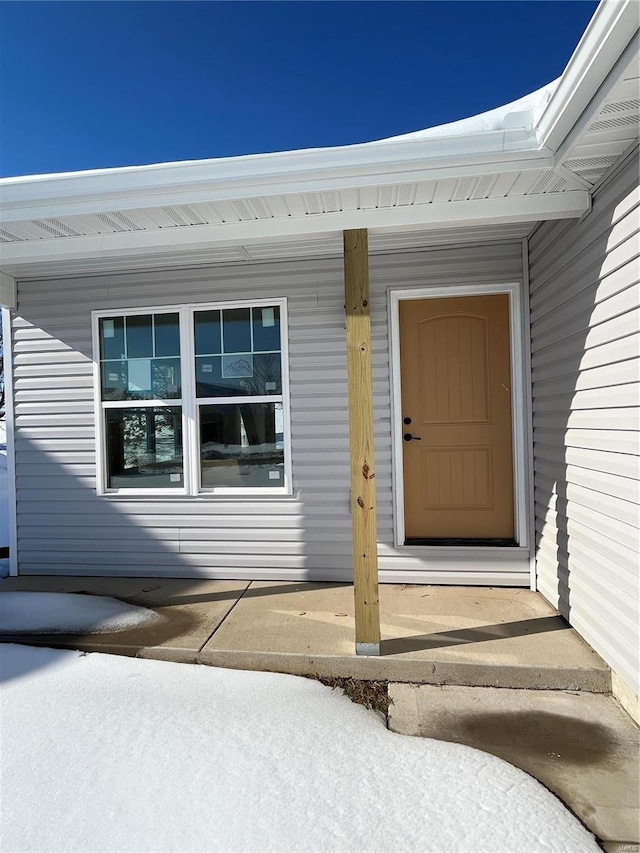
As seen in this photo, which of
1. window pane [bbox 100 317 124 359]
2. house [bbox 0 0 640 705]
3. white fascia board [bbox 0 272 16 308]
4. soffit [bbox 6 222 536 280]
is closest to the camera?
house [bbox 0 0 640 705]

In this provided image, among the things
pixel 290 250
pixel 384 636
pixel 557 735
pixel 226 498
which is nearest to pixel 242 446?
pixel 226 498

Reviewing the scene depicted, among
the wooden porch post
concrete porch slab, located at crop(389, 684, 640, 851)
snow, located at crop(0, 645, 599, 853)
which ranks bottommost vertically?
concrete porch slab, located at crop(389, 684, 640, 851)

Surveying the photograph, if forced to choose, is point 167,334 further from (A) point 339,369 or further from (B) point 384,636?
(B) point 384,636

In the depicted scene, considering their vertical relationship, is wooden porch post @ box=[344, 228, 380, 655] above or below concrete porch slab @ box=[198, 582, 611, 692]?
above

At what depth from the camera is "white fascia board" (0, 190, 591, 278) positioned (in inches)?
105

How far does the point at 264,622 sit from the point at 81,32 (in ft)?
16.2

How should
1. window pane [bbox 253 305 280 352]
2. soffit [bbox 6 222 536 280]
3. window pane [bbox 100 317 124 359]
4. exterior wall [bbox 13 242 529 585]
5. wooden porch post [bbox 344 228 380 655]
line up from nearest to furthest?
wooden porch post [bbox 344 228 380 655] → soffit [bbox 6 222 536 280] → exterior wall [bbox 13 242 529 585] → window pane [bbox 253 305 280 352] → window pane [bbox 100 317 124 359]

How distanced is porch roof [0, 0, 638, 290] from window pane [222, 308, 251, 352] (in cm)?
91

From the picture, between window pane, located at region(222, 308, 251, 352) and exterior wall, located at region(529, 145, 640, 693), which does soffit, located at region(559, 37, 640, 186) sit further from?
window pane, located at region(222, 308, 251, 352)

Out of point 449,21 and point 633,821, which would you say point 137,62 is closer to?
point 449,21

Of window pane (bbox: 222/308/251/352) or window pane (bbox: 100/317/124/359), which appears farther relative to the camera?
Result: window pane (bbox: 100/317/124/359)

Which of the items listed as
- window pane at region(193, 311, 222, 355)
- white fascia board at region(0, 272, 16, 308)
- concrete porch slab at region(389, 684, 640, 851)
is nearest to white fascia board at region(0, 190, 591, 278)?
window pane at region(193, 311, 222, 355)

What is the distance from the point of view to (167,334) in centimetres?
411

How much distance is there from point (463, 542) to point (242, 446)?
188 cm
